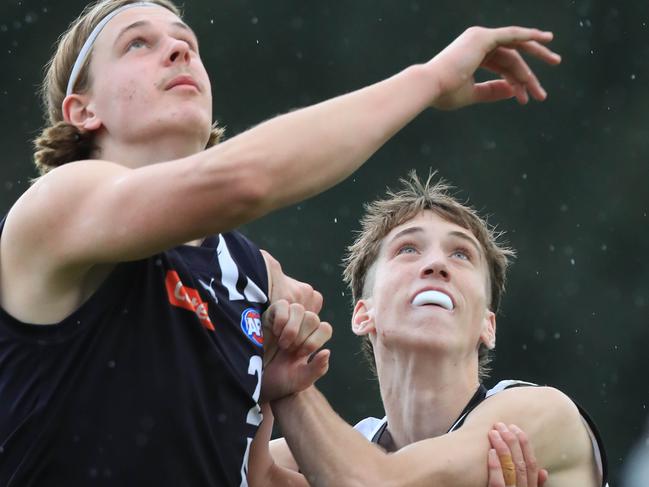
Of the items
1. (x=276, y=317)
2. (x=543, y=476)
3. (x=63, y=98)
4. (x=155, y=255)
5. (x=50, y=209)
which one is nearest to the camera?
(x=50, y=209)

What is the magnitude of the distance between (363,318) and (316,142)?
233 centimetres

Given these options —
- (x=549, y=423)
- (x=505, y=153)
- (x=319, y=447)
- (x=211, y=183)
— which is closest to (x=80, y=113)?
(x=211, y=183)

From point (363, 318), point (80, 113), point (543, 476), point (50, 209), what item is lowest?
point (543, 476)

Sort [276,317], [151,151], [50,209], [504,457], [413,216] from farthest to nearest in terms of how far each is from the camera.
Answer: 1. [413,216]
2. [504,457]
3. [276,317]
4. [151,151]
5. [50,209]

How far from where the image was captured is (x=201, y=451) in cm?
298

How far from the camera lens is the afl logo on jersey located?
10.8ft

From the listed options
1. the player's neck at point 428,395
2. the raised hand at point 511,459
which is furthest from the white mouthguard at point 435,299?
the raised hand at point 511,459

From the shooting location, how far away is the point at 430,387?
453 centimetres

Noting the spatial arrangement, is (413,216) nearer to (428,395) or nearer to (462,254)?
(462,254)

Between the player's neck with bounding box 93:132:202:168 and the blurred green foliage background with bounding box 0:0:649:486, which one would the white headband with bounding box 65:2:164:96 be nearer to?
the player's neck with bounding box 93:132:202:168

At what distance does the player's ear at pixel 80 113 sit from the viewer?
3.37 metres

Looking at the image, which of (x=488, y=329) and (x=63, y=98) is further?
(x=488, y=329)

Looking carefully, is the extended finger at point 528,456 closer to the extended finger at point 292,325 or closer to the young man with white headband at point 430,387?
the young man with white headband at point 430,387

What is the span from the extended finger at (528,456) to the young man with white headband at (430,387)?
13mm
